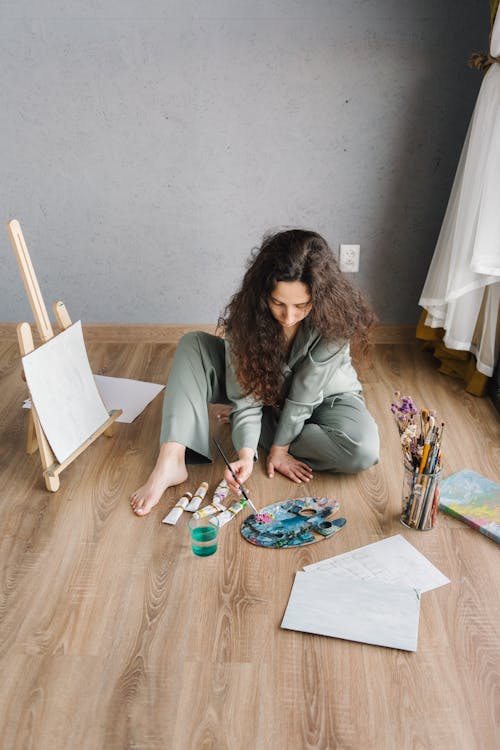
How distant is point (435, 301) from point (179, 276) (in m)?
1.01

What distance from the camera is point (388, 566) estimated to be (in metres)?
1.63

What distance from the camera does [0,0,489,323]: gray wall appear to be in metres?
2.47

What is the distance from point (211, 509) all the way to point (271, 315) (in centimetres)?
53

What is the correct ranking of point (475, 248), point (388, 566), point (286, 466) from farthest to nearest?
point (475, 248)
point (286, 466)
point (388, 566)

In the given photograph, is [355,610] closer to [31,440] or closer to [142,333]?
[31,440]

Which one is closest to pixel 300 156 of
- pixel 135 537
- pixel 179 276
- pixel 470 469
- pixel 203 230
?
pixel 203 230

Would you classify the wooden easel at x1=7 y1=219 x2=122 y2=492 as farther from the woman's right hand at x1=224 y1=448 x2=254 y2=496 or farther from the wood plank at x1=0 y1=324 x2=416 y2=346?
the wood plank at x1=0 y1=324 x2=416 y2=346

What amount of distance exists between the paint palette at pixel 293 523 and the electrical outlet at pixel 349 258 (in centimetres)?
118

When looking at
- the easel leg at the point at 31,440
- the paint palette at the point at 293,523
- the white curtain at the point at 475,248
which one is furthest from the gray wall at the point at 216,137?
the paint palette at the point at 293,523

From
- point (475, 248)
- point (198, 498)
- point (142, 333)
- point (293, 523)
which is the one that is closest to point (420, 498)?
point (293, 523)

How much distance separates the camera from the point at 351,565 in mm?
1643

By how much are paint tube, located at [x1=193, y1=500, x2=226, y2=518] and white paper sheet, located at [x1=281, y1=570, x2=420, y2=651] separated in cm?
32

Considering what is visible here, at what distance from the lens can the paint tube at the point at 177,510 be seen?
181 cm

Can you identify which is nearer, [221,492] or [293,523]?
[293,523]
